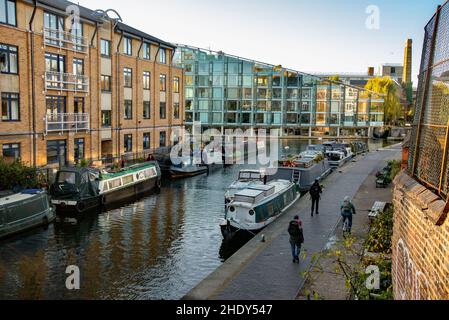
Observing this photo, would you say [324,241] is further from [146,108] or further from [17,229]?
[146,108]

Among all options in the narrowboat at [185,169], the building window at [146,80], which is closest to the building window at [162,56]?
the building window at [146,80]

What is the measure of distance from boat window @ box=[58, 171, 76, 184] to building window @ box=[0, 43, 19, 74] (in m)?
8.58

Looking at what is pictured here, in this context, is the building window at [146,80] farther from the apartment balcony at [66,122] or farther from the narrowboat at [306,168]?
the narrowboat at [306,168]

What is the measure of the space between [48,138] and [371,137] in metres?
83.3

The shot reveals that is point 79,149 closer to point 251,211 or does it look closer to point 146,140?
point 146,140

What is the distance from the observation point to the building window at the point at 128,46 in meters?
46.2

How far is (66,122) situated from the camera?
3734 cm

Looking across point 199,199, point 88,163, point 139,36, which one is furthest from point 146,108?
point 199,199

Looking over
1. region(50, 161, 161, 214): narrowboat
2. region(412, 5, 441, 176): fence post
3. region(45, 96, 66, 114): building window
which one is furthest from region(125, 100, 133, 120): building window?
region(412, 5, 441, 176): fence post

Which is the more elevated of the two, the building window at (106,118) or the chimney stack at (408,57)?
the chimney stack at (408,57)

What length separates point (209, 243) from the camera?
2325 cm

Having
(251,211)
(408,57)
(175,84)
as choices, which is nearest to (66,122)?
(251,211)

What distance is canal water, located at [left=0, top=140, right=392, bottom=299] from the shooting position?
17188 millimetres

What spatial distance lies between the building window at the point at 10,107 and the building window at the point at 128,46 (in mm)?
15376
